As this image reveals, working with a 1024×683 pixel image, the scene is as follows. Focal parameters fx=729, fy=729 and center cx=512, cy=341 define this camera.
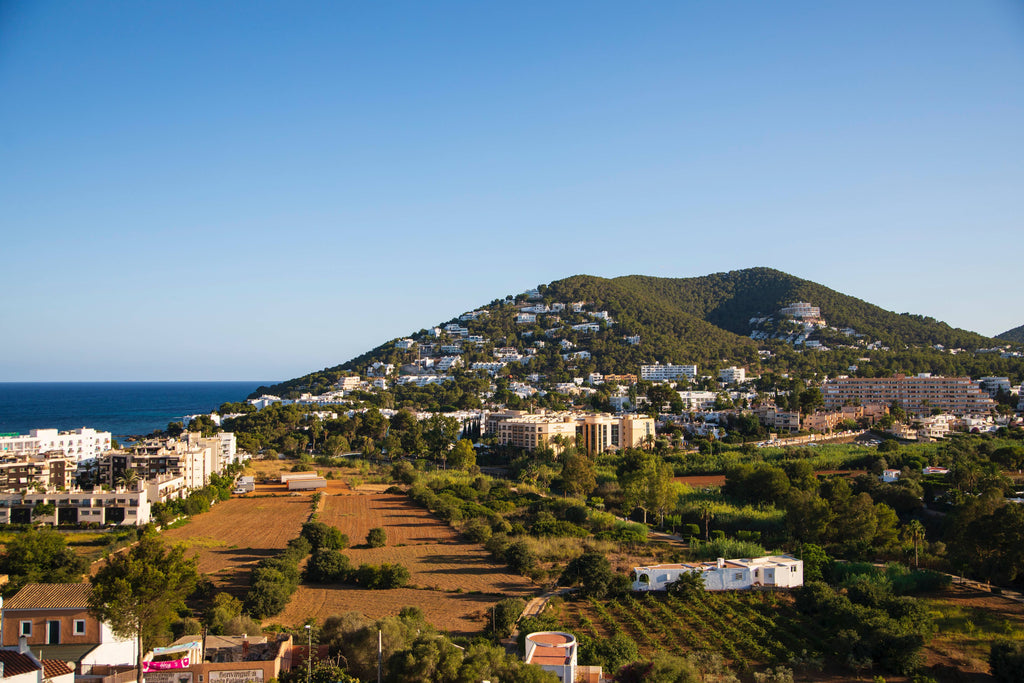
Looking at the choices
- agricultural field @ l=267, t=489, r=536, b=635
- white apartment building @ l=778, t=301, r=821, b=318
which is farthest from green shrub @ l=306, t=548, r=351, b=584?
white apartment building @ l=778, t=301, r=821, b=318

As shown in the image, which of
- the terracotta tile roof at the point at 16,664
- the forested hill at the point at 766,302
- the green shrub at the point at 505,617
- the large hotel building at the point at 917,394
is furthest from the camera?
the forested hill at the point at 766,302

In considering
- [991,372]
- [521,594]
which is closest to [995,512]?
[521,594]

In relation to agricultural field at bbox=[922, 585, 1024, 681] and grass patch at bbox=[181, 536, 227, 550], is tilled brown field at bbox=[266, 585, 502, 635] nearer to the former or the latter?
grass patch at bbox=[181, 536, 227, 550]

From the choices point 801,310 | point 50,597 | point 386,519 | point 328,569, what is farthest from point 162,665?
point 801,310

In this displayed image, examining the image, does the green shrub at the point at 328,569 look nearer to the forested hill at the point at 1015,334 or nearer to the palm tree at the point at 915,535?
the palm tree at the point at 915,535

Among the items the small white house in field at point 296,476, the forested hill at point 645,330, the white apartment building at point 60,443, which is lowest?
the small white house in field at point 296,476

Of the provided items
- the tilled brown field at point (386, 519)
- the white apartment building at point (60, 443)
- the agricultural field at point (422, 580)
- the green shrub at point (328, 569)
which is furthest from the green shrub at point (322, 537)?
the white apartment building at point (60, 443)
